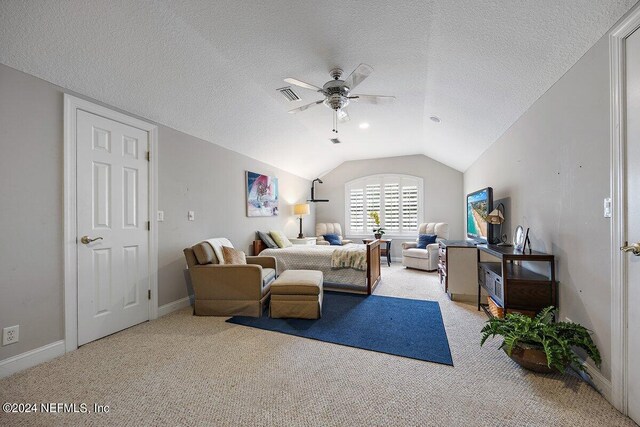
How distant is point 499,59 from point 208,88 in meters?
2.84

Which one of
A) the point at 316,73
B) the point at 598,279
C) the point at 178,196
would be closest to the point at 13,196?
the point at 178,196

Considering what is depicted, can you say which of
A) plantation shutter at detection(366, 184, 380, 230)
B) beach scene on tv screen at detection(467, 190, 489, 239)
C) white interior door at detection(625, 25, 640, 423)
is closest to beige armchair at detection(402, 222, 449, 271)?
beach scene on tv screen at detection(467, 190, 489, 239)

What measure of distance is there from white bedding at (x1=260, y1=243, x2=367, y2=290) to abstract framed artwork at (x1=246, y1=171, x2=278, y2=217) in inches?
38.9

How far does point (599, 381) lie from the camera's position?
1.62 metres

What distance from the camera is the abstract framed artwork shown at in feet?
15.3

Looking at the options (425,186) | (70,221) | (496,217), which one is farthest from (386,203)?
(70,221)

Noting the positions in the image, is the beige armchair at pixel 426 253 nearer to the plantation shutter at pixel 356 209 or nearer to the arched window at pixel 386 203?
the arched window at pixel 386 203

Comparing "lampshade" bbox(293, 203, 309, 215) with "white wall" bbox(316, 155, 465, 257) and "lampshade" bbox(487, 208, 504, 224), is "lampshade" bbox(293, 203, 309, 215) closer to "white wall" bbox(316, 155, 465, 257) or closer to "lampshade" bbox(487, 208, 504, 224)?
"white wall" bbox(316, 155, 465, 257)

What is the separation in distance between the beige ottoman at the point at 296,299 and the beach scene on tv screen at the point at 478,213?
2.53 m

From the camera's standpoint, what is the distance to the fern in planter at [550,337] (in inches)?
65.5

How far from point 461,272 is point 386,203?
3.55 m

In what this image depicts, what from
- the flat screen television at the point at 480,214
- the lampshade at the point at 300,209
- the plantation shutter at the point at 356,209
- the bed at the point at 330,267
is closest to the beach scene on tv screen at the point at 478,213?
the flat screen television at the point at 480,214

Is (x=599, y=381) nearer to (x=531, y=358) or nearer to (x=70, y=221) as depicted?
(x=531, y=358)

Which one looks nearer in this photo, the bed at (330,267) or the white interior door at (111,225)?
the white interior door at (111,225)
